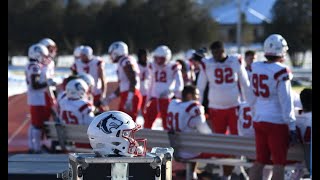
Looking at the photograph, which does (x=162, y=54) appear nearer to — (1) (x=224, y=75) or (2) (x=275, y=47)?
(1) (x=224, y=75)

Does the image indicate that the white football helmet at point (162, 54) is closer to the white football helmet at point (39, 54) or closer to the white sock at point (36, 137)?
the white football helmet at point (39, 54)

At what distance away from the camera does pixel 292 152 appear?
333 inches

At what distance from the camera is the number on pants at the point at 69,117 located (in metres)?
10.5

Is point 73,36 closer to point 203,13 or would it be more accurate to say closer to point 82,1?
point 82,1

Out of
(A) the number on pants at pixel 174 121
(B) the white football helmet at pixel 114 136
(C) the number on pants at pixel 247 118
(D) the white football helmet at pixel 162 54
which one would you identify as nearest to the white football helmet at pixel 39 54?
(D) the white football helmet at pixel 162 54

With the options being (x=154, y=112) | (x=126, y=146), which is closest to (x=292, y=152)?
(x=126, y=146)

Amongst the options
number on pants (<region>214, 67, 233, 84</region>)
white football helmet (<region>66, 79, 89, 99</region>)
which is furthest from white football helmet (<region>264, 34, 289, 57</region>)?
white football helmet (<region>66, 79, 89, 99</region>)

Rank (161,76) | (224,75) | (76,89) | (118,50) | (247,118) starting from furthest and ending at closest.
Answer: (118,50) < (161,76) < (76,89) < (224,75) < (247,118)

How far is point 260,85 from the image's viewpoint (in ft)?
27.3

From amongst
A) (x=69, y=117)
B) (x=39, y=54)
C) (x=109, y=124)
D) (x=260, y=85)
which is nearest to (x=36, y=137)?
(x=39, y=54)

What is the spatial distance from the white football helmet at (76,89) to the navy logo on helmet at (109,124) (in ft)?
16.9

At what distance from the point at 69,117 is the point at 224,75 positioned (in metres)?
1.84

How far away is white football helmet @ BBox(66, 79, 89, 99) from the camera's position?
10.3m

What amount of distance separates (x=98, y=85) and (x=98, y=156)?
8.31 metres
